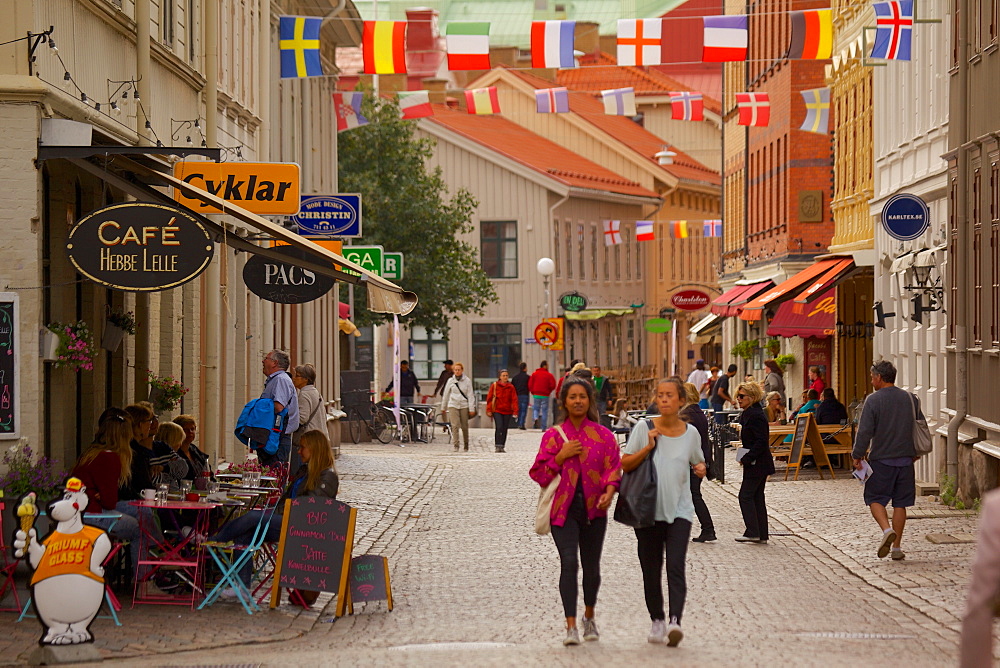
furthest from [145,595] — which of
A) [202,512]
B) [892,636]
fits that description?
[892,636]

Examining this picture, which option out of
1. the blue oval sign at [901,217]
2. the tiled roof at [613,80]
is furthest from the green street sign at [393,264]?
the tiled roof at [613,80]

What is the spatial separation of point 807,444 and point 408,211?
75.2ft

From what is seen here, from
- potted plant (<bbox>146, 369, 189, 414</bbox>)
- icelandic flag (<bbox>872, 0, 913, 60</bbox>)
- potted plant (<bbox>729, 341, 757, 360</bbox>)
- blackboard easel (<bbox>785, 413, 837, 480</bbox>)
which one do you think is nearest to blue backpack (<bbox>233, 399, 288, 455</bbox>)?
potted plant (<bbox>146, 369, 189, 414</bbox>)

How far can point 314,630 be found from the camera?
1066cm

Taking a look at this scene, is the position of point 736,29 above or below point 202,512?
above

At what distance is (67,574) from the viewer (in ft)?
30.5

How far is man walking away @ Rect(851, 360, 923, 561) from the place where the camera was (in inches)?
557

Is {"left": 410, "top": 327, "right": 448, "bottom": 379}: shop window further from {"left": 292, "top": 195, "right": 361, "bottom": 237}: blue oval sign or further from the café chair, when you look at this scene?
the café chair

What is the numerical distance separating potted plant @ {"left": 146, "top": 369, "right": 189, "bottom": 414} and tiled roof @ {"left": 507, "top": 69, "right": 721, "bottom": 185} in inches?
1877

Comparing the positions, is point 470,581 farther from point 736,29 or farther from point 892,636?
point 736,29

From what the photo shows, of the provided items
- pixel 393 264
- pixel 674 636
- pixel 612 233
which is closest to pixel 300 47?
pixel 393 264

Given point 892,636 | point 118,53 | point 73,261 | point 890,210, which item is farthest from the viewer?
point 890,210

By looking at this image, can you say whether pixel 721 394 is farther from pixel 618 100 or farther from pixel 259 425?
pixel 259 425

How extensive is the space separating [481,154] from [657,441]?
47.6 m
